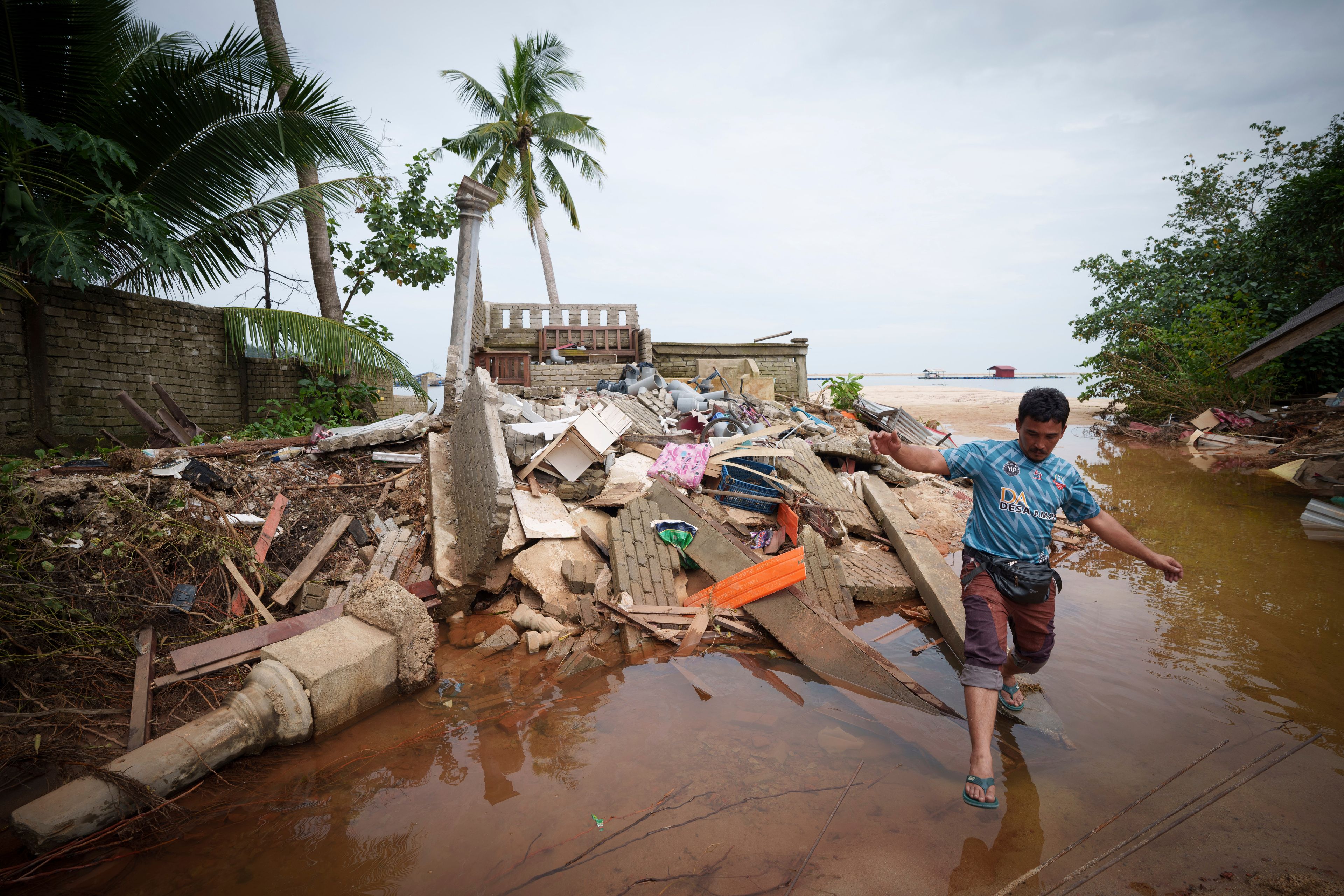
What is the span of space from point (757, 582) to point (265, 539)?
415 cm

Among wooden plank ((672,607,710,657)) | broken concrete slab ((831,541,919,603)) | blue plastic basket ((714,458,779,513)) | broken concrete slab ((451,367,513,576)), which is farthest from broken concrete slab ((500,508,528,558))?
broken concrete slab ((831,541,919,603))

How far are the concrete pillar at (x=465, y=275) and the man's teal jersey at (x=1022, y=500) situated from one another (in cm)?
635

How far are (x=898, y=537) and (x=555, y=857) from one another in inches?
179

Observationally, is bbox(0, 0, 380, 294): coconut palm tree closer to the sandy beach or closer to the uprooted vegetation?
the uprooted vegetation

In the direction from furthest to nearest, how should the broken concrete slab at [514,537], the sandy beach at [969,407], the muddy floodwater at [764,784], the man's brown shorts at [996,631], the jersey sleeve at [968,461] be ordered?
1. the sandy beach at [969,407]
2. the broken concrete slab at [514,537]
3. the jersey sleeve at [968,461]
4. the man's brown shorts at [996,631]
5. the muddy floodwater at [764,784]

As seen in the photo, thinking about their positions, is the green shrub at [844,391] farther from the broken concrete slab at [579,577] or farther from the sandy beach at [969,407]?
the broken concrete slab at [579,577]

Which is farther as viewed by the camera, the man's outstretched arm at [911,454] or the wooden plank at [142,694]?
the wooden plank at [142,694]

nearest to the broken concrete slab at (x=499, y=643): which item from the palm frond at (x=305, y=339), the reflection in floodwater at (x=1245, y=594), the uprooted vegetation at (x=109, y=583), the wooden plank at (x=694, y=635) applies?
the wooden plank at (x=694, y=635)

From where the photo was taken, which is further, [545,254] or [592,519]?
[545,254]

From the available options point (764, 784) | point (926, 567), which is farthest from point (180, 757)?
point (926, 567)

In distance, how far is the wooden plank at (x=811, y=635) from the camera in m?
3.59

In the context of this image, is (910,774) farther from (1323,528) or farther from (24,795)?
(1323,528)

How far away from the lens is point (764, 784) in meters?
2.88

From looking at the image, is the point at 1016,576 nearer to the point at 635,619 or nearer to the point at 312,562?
the point at 635,619
